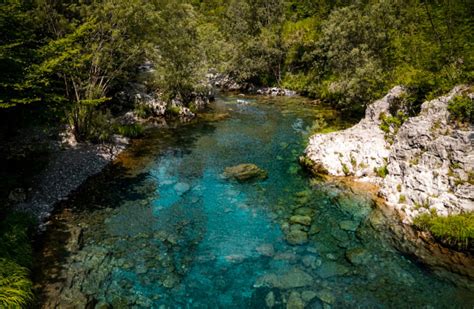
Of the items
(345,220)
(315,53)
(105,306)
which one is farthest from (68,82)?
(315,53)

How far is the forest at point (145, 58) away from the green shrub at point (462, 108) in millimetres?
65

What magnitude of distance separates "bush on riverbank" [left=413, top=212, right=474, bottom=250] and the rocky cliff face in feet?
1.94

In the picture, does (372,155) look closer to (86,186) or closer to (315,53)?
(86,186)

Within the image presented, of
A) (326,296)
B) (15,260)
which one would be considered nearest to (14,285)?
(15,260)

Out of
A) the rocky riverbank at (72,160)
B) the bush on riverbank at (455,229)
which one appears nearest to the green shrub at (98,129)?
the rocky riverbank at (72,160)

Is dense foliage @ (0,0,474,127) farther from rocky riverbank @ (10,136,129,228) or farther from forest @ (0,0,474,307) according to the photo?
rocky riverbank @ (10,136,129,228)

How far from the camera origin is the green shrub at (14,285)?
390 inches

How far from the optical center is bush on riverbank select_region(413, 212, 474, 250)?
43.3 ft

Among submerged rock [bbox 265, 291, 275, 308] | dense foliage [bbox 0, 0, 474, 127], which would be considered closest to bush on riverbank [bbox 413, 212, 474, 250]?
submerged rock [bbox 265, 291, 275, 308]

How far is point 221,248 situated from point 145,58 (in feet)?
85.8

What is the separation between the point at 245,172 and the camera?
21.8 metres

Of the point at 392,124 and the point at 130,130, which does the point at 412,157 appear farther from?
the point at 130,130

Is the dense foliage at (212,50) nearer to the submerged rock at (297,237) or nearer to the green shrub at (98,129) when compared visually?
the green shrub at (98,129)

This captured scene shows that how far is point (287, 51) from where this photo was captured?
59719mm
